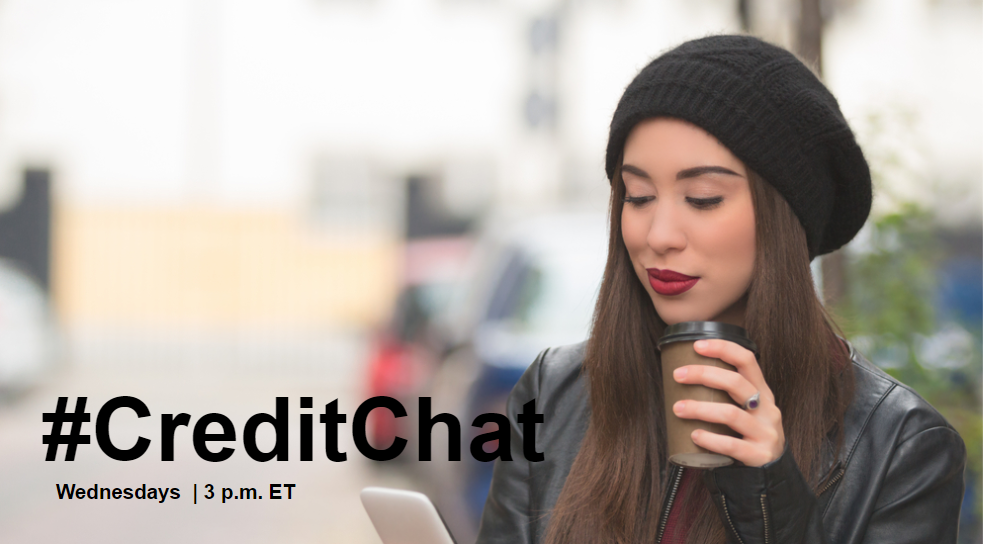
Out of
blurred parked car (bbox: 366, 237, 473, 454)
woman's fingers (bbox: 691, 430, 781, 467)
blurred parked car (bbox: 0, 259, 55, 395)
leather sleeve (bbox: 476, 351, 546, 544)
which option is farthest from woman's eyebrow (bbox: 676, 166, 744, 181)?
blurred parked car (bbox: 0, 259, 55, 395)

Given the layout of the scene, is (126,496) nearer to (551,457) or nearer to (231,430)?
(231,430)

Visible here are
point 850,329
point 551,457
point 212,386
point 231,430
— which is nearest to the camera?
point 551,457

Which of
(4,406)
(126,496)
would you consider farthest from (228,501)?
(4,406)

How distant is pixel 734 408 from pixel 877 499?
416mm

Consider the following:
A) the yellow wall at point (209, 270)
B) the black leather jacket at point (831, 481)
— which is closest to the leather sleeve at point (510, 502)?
the black leather jacket at point (831, 481)

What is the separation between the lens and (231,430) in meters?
3.10

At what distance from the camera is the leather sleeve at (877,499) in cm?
142

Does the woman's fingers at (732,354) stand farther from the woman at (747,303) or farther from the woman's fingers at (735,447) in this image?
the woman at (747,303)

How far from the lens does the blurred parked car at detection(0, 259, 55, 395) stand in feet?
40.5

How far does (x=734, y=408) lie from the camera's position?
134cm

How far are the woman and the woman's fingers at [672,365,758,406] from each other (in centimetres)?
23

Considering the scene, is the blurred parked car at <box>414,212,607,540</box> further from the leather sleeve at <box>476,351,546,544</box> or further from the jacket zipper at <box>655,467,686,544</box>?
the jacket zipper at <box>655,467,686,544</box>

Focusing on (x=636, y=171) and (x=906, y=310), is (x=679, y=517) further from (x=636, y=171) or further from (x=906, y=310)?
(x=906, y=310)

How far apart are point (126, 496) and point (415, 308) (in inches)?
104
